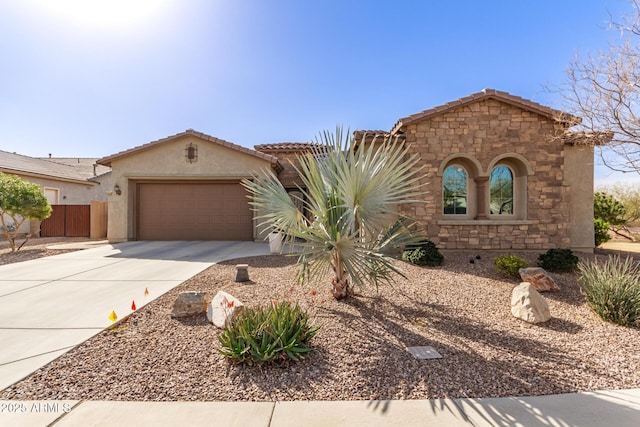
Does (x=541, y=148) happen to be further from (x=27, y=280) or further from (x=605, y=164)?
(x=27, y=280)

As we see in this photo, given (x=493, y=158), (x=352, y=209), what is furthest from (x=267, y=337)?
(x=493, y=158)

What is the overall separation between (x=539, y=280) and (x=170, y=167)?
1315cm

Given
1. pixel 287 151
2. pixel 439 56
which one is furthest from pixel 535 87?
pixel 287 151

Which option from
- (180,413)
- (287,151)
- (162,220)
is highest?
(287,151)

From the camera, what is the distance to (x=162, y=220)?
12688mm

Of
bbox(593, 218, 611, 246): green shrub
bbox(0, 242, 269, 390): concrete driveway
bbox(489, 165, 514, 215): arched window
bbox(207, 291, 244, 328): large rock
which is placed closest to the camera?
bbox(0, 242, 269, 390): concrete driveway

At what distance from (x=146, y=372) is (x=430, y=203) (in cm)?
831

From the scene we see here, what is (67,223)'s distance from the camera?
1518 centimetres

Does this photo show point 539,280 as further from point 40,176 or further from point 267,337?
point 40,176

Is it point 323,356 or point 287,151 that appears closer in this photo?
point 323,356

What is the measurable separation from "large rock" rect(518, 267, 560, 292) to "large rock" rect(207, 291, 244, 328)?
5.92m

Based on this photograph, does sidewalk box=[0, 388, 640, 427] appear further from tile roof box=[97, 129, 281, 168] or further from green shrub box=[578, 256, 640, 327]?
tile roof box=[97, 129, 281, 168]

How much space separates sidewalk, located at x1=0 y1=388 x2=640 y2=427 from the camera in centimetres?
227

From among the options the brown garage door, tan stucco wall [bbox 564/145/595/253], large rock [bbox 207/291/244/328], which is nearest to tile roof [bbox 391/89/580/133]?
tan stucco wall [bbox 564/145/595/253]
